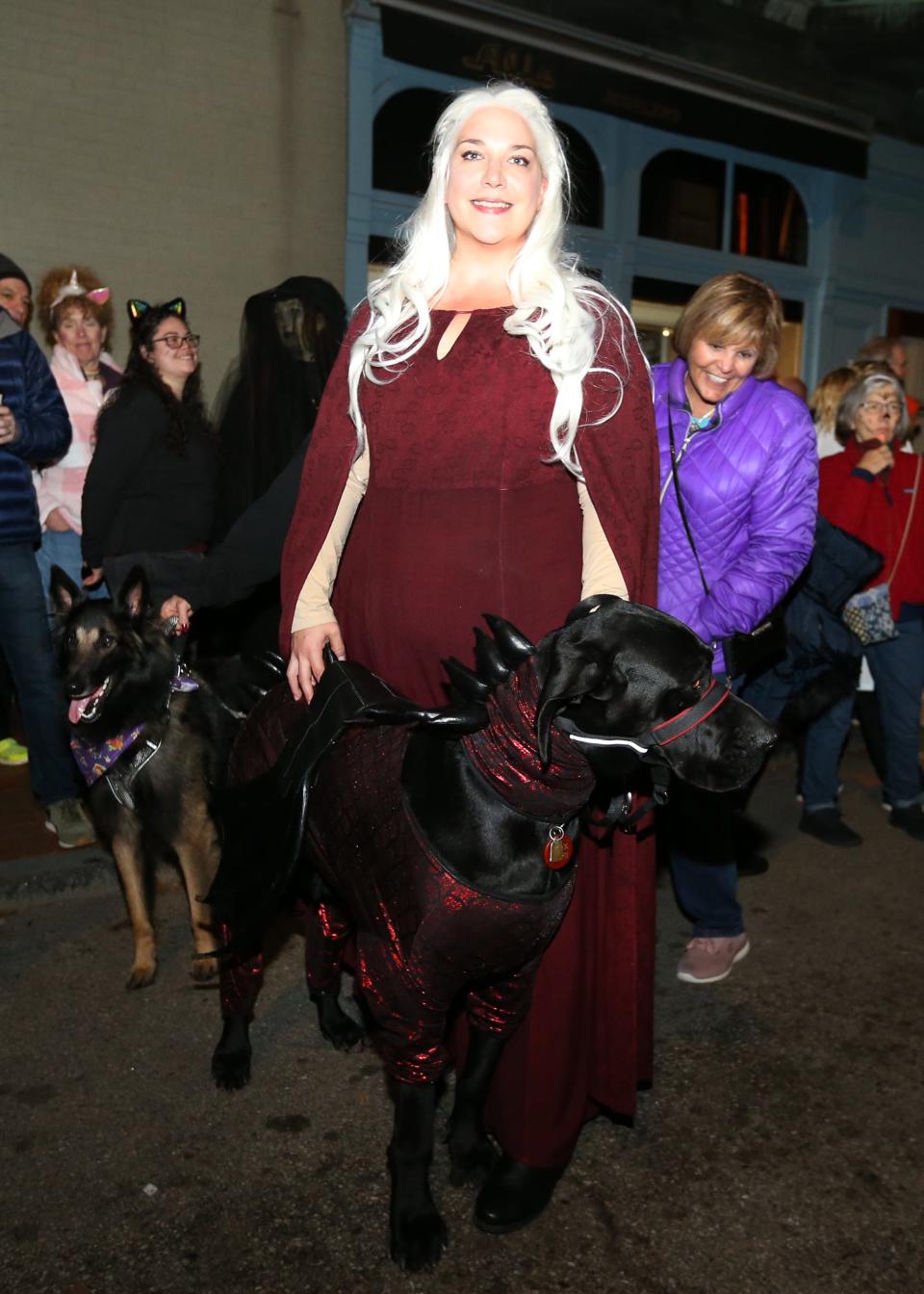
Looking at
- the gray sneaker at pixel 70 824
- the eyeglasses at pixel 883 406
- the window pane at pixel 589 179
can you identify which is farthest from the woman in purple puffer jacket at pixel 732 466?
the window pane at pixel 589 179

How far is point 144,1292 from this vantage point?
2367 mm

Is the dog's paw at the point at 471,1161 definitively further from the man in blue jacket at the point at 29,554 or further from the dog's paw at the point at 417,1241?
the man in blue jacket at the point at 29,554

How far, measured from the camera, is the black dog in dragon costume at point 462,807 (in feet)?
6.57

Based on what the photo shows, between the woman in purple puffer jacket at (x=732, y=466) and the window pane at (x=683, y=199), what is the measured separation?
8.17 m

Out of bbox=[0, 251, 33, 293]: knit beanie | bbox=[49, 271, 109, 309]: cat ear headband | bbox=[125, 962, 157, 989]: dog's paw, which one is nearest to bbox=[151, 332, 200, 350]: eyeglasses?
bbox=[0, 251, 33, 293]: knit beanie

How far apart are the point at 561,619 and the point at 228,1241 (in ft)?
5.47

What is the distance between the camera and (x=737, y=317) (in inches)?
125

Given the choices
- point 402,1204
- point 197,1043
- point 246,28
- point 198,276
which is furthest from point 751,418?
point 246,28

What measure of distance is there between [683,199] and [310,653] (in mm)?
10014

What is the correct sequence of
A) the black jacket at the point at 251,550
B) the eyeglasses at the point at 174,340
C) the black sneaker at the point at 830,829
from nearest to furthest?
1. the black jacket at the point at 251,550
2. the eyeglasses at the point at 174,340
3. the black sneaker at the point at 830,829

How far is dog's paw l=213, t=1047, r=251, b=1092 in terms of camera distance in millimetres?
3129

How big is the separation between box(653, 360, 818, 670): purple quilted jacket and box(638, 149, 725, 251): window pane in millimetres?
8257

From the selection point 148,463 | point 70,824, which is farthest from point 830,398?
point 70,824

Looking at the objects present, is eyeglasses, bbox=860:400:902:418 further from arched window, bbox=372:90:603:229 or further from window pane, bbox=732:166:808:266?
window pane, bbox=732:166:808:266
